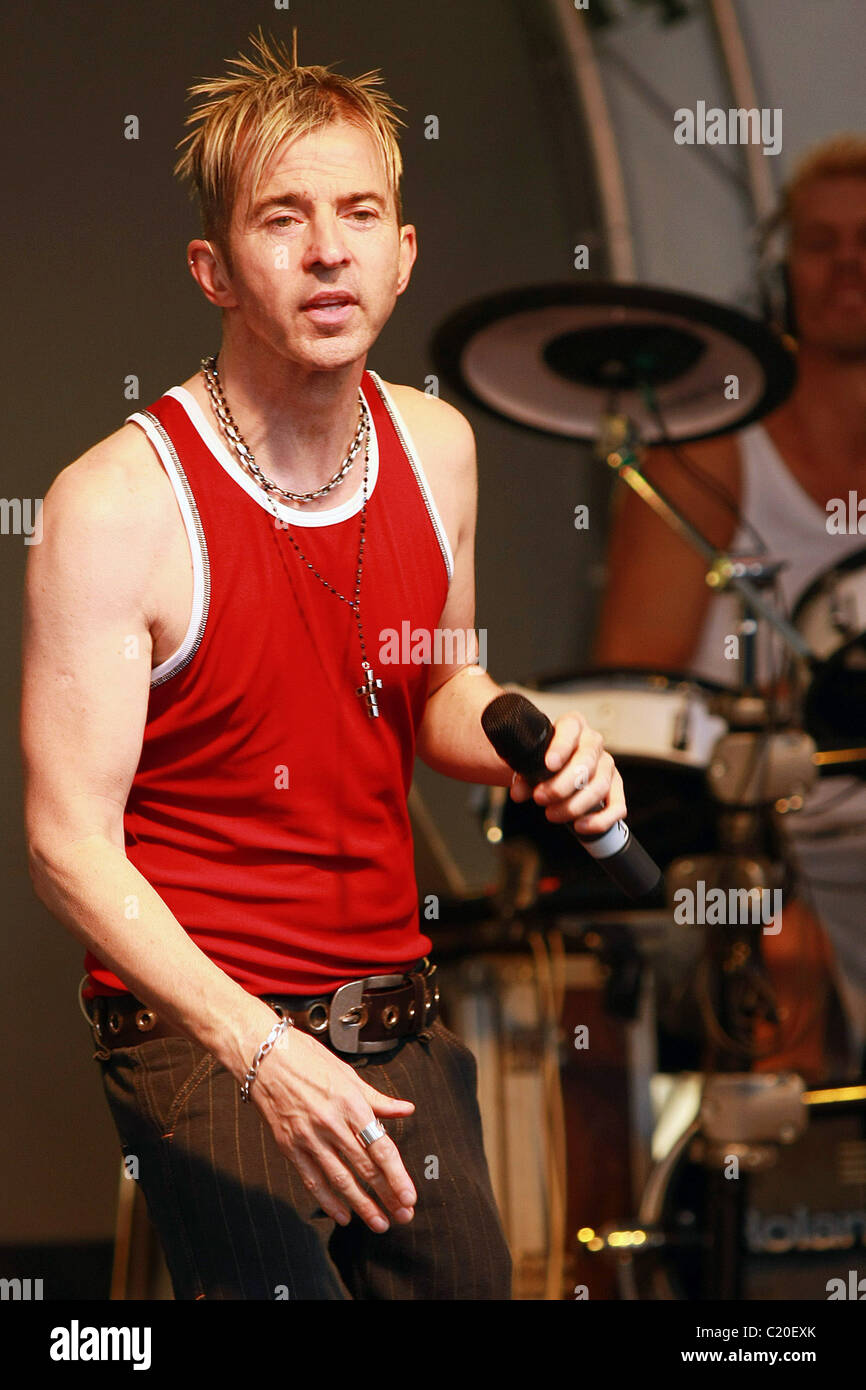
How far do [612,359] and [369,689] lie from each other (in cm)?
128

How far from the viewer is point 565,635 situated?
3238 millimetres

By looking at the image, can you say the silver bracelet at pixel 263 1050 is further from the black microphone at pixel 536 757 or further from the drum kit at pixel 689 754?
the drum kit at pixel 689 754

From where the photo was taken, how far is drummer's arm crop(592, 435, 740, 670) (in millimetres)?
3264

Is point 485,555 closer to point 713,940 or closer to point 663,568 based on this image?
point 663,568

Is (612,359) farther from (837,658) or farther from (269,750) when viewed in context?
(269,750)

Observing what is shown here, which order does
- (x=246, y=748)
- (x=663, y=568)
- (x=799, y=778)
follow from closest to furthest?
(x=246, y=748) < (x=799, y=778) < (x=663, y=568)

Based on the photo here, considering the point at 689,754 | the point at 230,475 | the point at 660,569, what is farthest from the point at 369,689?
the point at 660,569

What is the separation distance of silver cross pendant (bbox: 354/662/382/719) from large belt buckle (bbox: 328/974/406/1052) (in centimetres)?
24

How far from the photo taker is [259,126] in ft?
4.47

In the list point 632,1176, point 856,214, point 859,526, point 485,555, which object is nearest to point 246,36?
point 485,555

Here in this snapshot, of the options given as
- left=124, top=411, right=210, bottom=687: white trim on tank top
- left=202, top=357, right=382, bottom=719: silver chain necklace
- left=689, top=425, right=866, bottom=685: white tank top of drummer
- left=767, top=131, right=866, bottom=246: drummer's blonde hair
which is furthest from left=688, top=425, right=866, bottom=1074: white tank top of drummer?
left=124, top=411, right=210, bottom=687: white trim on tank top

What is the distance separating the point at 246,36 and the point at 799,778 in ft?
5.15

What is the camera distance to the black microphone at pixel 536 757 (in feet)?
3.97

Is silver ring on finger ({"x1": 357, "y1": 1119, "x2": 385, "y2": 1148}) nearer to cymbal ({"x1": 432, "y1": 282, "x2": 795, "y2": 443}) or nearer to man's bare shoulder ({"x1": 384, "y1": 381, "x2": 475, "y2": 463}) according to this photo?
man's bare shoulder ({"x1": 384, "y1": 381, "x2": 475, "y2": 463})
